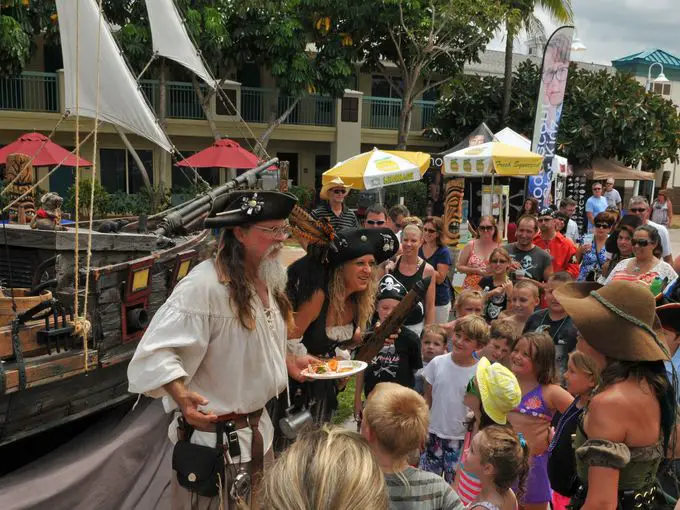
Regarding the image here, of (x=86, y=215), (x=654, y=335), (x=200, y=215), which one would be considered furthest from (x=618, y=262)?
(x=86, y=215)

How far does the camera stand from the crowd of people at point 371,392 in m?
2.21

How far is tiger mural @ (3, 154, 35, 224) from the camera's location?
7.36 metres

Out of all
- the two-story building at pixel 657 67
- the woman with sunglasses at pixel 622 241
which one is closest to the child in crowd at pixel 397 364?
the woman with sunglasses at pixel 622 241

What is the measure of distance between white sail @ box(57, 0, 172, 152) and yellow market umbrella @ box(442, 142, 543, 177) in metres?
4.92

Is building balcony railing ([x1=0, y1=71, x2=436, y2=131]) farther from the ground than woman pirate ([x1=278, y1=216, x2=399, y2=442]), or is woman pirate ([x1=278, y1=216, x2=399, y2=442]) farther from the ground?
building balcony railing ([x1=0, y1=71, x2=436, y2=131])

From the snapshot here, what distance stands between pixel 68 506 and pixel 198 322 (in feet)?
6.89

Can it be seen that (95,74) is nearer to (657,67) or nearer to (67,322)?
(67,322)

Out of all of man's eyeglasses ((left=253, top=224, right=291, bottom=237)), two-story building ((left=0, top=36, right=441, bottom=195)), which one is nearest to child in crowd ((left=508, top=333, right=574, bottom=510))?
man's eyeglasses ((left=253, top=224, right=291, bottom=237))

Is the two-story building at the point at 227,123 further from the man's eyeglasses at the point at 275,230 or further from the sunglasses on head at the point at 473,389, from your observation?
the man's eyeglasses at the point at 275,230

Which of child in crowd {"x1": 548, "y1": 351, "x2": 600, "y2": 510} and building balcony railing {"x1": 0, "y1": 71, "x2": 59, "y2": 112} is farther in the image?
building balcony railing {"x1": 0, "y1": 71, "x2": 59, "y2": 112}

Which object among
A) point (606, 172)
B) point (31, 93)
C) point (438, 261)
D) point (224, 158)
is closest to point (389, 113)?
point (606, 172)

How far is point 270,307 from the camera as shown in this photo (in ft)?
9.32

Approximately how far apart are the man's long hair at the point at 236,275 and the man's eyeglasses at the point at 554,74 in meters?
11.1

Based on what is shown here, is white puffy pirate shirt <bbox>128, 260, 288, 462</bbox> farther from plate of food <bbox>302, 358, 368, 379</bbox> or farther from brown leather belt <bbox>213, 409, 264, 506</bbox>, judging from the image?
plate of food <bbox>302, 358, 368, 379</bbox>
